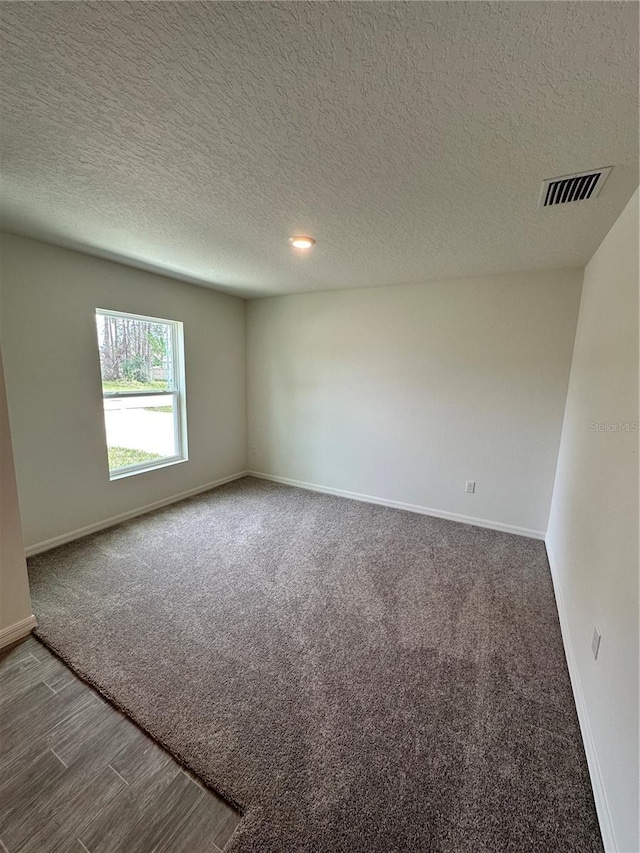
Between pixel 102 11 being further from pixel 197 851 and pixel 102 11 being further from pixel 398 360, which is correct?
pixel 398 360

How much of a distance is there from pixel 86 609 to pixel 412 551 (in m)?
2.40

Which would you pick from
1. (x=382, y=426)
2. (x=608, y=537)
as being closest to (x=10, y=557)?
(x=608, y=537)

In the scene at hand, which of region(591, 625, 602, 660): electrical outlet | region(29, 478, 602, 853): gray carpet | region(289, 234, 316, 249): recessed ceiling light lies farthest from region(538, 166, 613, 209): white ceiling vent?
region(29, 478, 602, 853): gray carpet

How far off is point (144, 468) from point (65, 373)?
1193 mm

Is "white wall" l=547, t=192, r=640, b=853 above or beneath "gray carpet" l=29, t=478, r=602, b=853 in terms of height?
above

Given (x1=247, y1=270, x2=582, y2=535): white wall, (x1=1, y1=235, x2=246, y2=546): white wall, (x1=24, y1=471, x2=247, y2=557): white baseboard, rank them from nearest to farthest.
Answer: (x1=1, y1=235, x2=246, y2=546): white wall, (x1=24, y1=471, x2=247, y2=557): white baseboard, (x1=247, y1=270, x2=582, y2=535): white wall

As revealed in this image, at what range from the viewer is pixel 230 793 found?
120 centimetres

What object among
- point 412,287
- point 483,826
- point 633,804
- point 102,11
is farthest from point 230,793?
point 412,287

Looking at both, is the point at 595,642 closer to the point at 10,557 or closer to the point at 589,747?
the point at 589,747

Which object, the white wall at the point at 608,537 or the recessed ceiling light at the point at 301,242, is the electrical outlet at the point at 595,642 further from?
the recessed ceiling light at the point at 301,242

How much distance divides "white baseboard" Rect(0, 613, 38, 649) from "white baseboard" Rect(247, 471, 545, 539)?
283cm

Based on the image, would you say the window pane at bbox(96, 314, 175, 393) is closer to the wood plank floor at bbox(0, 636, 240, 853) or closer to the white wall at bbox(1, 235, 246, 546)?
the white wall at bbox(1, 235, 246, 546)

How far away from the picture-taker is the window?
308 cm

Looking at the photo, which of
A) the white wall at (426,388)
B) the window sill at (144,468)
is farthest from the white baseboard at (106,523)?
the white wall at (426,388)
